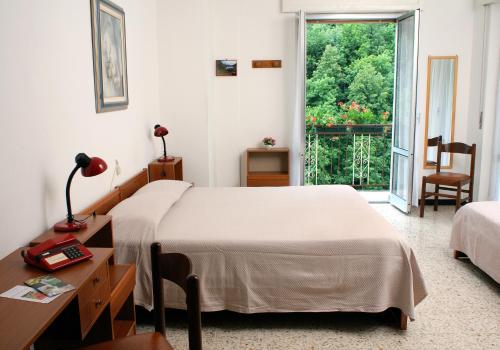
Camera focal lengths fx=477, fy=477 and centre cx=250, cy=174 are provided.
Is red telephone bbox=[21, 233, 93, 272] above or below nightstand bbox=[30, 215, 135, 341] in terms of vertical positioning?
above

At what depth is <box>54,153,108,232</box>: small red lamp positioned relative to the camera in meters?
2.41

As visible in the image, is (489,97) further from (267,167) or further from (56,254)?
(56,254)

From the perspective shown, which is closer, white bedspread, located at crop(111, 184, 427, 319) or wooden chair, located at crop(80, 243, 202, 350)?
wooden chair, located at crop(80, 243, 202, 350)

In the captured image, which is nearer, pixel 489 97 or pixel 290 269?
pixel 290 269

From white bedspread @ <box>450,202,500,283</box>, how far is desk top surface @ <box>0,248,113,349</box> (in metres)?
2.70

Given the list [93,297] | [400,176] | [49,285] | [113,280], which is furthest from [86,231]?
[400,176]

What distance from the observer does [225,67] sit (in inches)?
218

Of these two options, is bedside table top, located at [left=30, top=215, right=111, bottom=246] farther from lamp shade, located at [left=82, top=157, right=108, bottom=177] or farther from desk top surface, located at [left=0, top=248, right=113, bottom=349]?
lamp shade, located at [left=82, top=157, right=108, bottom=177]

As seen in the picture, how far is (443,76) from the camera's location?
569 centimetres

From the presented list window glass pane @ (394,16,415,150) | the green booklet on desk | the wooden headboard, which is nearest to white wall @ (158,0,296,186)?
the wooden headboard

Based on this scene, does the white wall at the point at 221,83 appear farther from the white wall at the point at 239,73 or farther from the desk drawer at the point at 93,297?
the desk drawer at the point at 93,297

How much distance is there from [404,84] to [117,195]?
3.65 metres

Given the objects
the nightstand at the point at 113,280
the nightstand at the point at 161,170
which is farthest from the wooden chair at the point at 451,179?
the nightstand at the point at 113,280

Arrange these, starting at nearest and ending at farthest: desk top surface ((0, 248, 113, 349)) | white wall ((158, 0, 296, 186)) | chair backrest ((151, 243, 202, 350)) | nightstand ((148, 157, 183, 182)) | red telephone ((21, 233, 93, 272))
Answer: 1. desk top surface ((0, 248, 113, 349))
2. chair backrest ((151, 243, 202, 350))
3. red telephone ((21, 233, 93, 272))
4. nightstand ((148, 157, 183, 182))
5. white wall ((158, 0, 296, 186))
